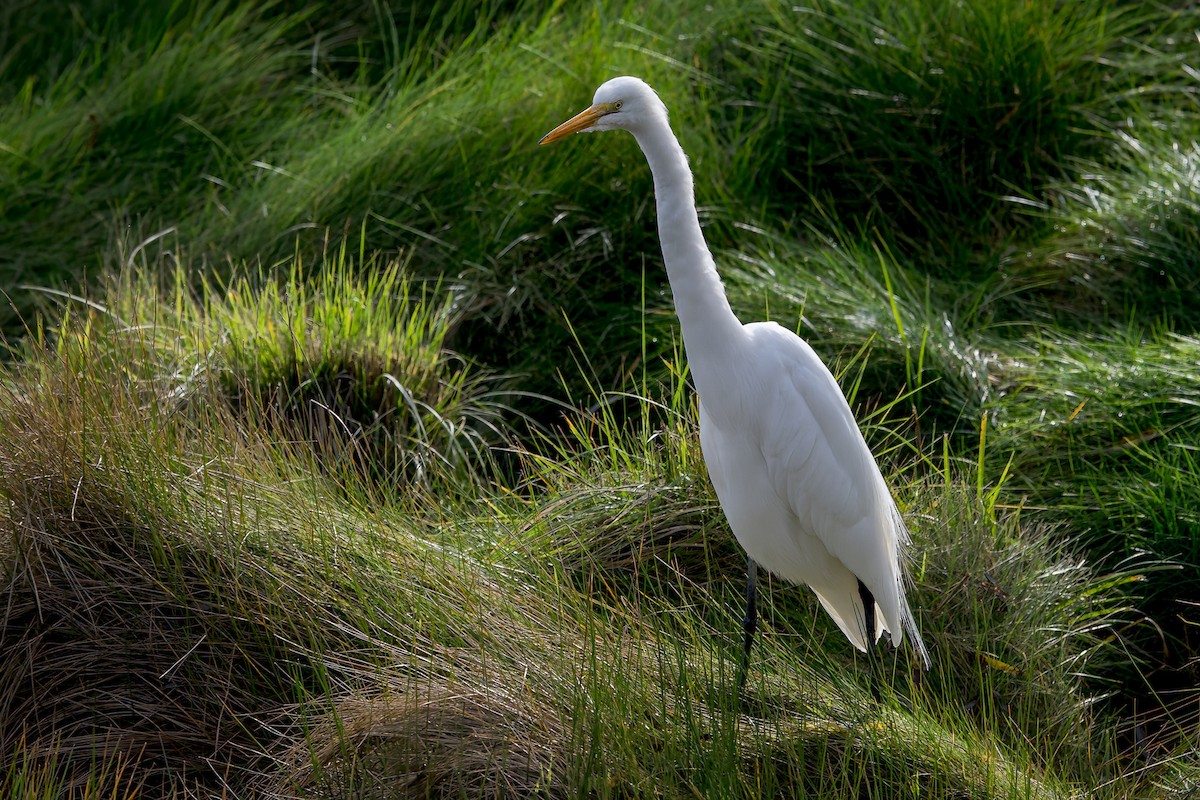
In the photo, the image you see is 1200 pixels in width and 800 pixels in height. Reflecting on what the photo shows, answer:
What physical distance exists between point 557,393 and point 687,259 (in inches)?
60.5

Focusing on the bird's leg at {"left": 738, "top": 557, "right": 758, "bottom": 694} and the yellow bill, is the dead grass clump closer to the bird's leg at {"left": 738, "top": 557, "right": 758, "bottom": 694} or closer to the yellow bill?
the bird's leg at {"left": 738, "top": 557, "right": 758, "bottom": 694}

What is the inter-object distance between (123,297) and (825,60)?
7.97 ft

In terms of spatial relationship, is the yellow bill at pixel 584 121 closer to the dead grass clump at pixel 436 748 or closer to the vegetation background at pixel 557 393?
the vegetation background at pixel 557 393

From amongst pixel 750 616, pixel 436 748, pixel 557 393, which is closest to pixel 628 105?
pixel 750 616

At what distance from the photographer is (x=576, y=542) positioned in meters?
2.67

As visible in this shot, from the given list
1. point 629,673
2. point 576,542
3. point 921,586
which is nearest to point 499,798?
point 629,673

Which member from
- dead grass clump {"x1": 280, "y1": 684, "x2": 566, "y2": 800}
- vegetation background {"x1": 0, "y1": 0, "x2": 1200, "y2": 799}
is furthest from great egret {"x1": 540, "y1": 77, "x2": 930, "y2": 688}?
dead grass clump {"x1": 280, "y1": 684, "x2": 566, "y2": 800}

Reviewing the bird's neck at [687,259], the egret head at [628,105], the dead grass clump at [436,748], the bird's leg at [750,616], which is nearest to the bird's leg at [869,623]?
the bird's leg at [750,616]

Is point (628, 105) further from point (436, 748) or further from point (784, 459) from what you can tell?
point (436, 748)

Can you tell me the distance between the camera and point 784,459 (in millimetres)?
2428

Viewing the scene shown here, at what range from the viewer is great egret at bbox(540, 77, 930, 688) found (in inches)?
91.7

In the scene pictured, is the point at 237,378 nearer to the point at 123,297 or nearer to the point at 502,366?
the point at 123,297

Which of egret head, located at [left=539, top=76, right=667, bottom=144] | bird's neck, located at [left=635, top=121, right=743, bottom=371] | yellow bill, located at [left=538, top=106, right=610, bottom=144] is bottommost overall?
bird's neck, located at [left=635, top=121, right=743, bottom=371]

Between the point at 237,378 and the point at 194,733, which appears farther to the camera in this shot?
the point at 237,378
